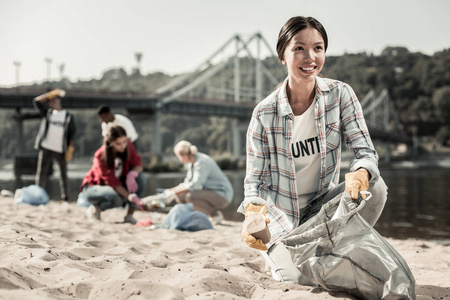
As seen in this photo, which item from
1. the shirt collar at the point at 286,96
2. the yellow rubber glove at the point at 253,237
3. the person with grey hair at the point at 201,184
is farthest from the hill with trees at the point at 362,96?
the yellow rubber glove at the point at 253,237

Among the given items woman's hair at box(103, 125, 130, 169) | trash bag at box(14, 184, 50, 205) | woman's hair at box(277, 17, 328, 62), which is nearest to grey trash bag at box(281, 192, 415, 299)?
woman's hair at box(277, 17, 328, 62)

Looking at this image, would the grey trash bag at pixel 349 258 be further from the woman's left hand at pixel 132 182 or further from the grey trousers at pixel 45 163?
the grey trousers at pixel 45 163

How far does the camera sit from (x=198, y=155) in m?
4.93

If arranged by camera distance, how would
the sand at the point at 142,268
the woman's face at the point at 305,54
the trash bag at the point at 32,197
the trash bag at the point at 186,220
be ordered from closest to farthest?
the sand at the point at 142,268, the woman's face at the point at 305,54, the trash bag at the point at 186,220, the trash bag at the point at 32,197

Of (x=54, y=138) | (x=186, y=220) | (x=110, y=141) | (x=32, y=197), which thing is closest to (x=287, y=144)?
(x=186, y=220)

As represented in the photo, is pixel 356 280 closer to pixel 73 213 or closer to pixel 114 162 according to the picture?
pixel 114 162

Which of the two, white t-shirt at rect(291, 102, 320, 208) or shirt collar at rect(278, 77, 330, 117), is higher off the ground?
shirt collar at rect(278, 77, 330, 117)

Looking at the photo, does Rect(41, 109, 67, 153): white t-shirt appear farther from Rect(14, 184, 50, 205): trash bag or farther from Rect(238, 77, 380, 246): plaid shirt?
Rect(238, 77, 380, 246): plaid shirt

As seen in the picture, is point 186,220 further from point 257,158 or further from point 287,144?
point 287,144

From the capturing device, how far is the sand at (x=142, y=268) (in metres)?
1.73

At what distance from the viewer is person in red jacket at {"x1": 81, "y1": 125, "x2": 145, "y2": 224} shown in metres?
4.37

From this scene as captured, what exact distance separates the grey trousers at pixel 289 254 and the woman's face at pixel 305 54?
0.54 metres

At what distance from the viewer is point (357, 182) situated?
193cm

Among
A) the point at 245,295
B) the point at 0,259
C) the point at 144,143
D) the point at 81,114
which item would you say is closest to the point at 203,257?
the point at 245,295
